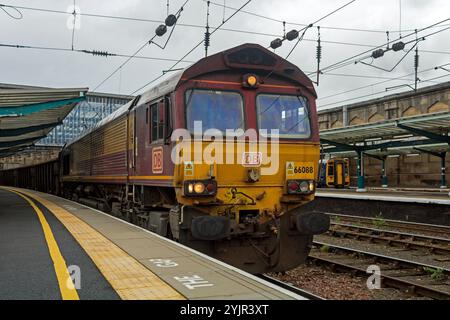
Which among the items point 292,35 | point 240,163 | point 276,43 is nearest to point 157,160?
point 240,163

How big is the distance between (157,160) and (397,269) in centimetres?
539

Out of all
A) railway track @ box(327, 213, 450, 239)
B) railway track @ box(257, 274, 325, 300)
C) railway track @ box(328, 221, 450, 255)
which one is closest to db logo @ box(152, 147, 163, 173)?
railway track @ box(257, 274, 325, 300)

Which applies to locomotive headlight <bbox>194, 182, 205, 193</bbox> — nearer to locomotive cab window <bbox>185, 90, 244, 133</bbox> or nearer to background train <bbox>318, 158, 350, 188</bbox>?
locomotive cab window <bbox>185, 90, 244, 133</bbox>

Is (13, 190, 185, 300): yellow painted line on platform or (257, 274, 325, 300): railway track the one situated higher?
(13, 190, 185, 300): yellow painted line on platform

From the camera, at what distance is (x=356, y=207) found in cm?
2103

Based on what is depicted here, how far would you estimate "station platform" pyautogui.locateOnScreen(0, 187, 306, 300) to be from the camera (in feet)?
15.6

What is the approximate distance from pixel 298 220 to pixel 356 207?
13899 mm

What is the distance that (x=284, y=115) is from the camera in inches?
334

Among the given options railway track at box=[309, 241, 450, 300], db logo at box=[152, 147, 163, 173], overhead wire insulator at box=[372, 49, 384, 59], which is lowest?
railway track at box=[309, 241, 450, 300]

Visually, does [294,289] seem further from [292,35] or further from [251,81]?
[292,35]

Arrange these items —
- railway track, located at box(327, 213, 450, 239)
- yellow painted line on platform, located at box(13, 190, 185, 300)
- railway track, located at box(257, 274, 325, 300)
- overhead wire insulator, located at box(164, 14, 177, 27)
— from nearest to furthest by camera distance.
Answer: yellow painted line on platform, located at box(13, 190, 185, 300) < railway track, located at box(257, 274, 325, 300) < overhead wire insulator, located at box(164, 14, 177, 27) < railway track, located at box(327, 213, 450, 239)

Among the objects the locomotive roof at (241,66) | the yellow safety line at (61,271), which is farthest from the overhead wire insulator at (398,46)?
the yellow safety line at (61,271)
